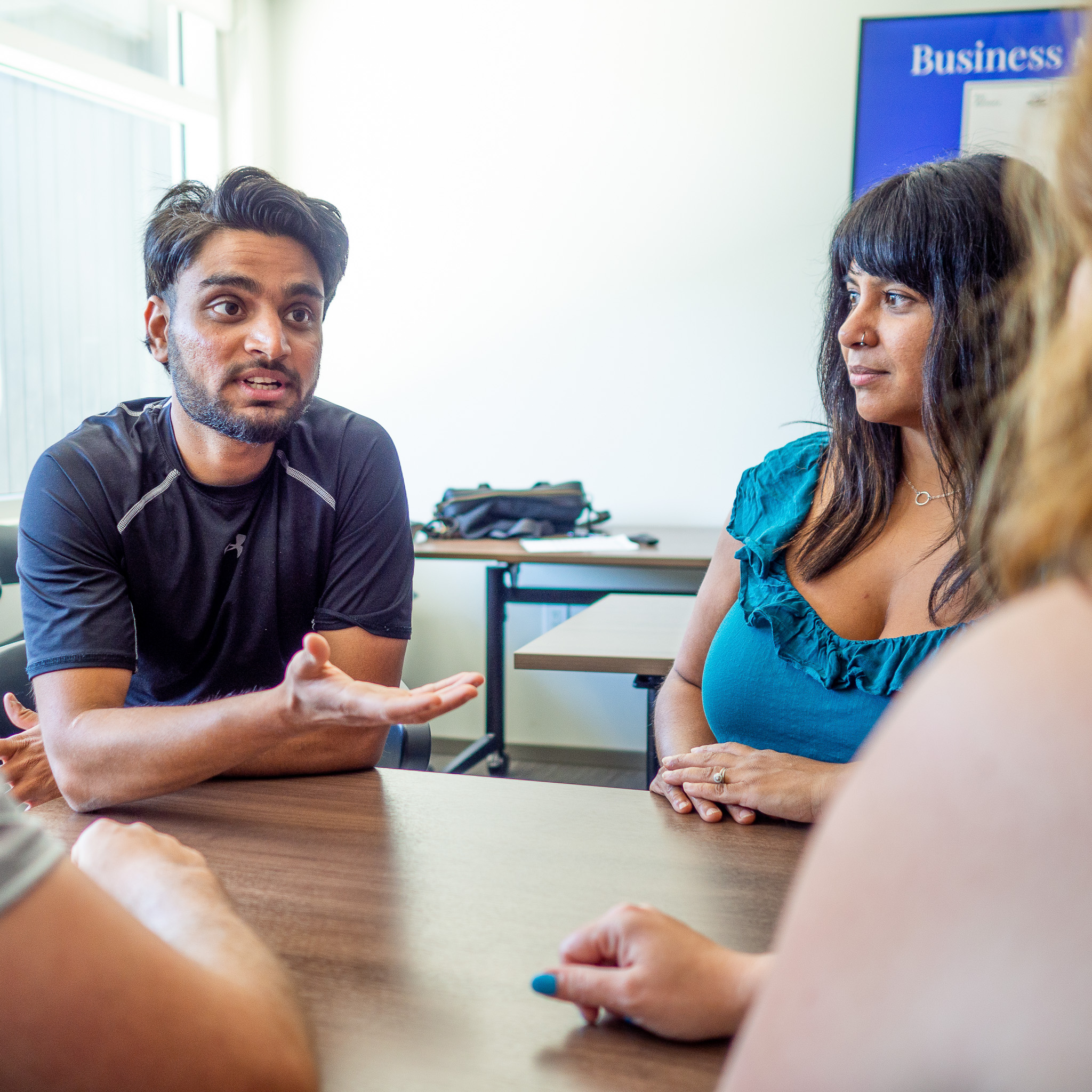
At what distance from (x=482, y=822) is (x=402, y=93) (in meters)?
3.38

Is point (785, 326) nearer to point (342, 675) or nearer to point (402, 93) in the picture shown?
point (402, 93)

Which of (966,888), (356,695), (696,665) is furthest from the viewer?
(696,665)

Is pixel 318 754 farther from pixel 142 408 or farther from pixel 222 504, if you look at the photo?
pixel 142 408

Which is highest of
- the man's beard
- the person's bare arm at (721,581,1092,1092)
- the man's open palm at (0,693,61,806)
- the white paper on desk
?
the man's beard

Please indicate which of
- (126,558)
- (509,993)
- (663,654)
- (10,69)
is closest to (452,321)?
(10,69)

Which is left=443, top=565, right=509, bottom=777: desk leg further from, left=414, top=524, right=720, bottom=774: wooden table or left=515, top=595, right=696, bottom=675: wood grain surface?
left=515, top=595, right=696, bottom=675: wood grain surface

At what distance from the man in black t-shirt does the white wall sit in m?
2.03

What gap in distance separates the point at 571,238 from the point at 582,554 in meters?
1.36

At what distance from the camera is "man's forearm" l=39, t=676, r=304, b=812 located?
3.75 ft

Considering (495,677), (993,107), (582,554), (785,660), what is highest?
(993,107)

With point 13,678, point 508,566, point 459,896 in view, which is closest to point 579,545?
point 508,566

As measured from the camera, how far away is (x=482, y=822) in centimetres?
106

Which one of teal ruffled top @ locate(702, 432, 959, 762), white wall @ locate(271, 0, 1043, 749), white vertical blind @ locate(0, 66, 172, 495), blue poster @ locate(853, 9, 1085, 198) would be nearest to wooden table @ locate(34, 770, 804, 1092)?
teal ruffled top @ locate(702, 432, 959, 762)

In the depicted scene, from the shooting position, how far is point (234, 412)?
5.28 ft
